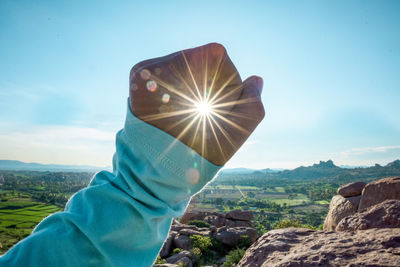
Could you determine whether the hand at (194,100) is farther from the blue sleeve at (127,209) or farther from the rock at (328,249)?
the rock at (328,249)

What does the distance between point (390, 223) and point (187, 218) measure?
28.3 m

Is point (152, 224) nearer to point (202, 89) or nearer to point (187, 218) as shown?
point (202, 89)

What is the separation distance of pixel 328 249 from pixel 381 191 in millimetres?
8067

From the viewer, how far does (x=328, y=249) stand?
183 cm

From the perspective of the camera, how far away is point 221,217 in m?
29.0

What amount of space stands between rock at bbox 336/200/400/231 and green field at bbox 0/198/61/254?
43.9 m

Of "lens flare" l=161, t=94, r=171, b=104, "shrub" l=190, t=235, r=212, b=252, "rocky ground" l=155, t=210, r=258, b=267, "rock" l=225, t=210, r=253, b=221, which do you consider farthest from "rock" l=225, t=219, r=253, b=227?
"lens flare" l=161, t=94, r=171, b=104

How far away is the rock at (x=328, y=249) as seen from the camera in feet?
5.24

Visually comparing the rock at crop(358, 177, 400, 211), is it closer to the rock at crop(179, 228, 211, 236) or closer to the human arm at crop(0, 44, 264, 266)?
the human arm at crop(0, 44, 264, 266)

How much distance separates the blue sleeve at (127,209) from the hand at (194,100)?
0.03 meters

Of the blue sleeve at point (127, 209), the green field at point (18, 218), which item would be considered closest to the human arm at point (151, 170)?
the blue sleeve at point (127, 209)

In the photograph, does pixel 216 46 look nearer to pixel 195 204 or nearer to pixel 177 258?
pixel 177 258

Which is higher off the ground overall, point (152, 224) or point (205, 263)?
point (152, 224)

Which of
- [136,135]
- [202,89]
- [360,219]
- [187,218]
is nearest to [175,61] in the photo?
[202,89]
